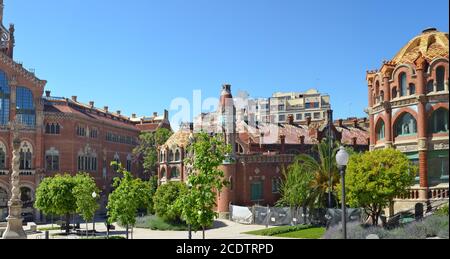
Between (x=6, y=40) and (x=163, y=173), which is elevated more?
(x=6, y=40)

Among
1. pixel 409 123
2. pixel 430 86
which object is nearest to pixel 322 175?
pixel 409 123

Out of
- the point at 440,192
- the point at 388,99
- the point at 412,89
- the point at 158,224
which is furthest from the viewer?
the point at 158,224

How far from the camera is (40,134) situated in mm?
61094

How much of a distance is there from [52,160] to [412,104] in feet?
167

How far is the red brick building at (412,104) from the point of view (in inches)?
676

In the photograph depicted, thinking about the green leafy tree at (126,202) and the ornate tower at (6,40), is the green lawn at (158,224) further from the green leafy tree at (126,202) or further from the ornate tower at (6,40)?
the ornate tower at (6,40)

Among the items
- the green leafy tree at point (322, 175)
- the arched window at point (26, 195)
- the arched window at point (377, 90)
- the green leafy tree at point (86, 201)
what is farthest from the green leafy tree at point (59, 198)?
the arched window at point (377, 90)

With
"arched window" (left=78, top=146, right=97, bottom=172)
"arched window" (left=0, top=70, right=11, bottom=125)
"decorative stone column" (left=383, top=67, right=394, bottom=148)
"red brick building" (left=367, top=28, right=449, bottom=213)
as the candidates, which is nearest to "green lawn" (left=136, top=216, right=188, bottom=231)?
"red brick building" (left=367, top=28, right=449, bottom=213)

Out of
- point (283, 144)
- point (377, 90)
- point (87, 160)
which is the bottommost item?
point (87, 160)

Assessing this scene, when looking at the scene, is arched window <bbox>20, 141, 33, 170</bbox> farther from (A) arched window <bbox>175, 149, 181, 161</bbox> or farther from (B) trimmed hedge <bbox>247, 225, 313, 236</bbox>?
(B) trimmed hedge <bbox>247, 225, 313, 236</bbox>

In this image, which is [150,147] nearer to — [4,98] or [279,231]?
[4,98]
